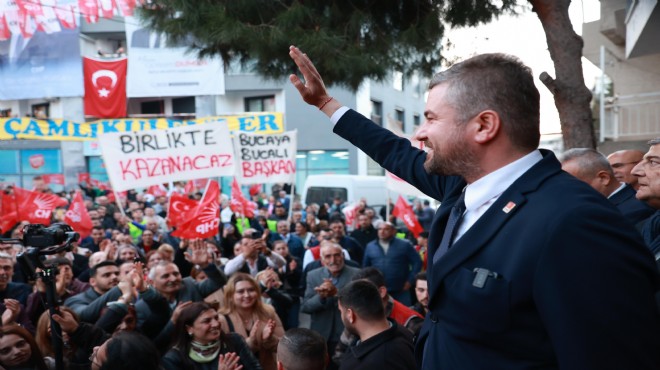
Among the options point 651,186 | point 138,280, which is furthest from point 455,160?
point 138,280

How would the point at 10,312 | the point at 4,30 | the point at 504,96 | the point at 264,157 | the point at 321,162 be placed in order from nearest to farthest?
1. the point at 504,96
2. the point at 10,312
3. the point at 264,157
4. the point at 4,30
5. the point at 321,162

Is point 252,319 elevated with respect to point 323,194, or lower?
elevated

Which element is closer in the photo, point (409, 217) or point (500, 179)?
point (500, 179)

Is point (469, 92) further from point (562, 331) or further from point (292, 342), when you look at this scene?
→ point (292, 342)

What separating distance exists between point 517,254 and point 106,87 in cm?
1864

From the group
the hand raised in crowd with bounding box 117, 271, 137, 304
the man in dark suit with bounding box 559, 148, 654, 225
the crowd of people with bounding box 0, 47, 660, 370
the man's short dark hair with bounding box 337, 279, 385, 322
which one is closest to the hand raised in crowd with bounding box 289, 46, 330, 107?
the crowd of people with bounding box 0, 47, 660, 370

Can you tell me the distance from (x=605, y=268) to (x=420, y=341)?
669 mm

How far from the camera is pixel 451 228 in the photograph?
157 centimetres

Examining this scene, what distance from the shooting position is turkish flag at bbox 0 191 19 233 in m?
9.15

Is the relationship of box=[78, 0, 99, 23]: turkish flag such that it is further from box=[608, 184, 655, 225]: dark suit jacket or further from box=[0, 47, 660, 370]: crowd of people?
box=[608, 184, 655, 225]: dark suit jacket

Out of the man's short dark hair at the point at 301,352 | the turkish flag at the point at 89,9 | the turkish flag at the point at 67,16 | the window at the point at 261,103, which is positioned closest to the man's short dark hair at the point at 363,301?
the man's short dark hair at the point at 301,352

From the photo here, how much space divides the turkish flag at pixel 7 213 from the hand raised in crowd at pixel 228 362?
640cm

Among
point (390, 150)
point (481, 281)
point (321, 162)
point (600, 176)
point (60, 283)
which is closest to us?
point (481, 281)

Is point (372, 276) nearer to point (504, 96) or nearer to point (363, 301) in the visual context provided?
point (363, 301)
